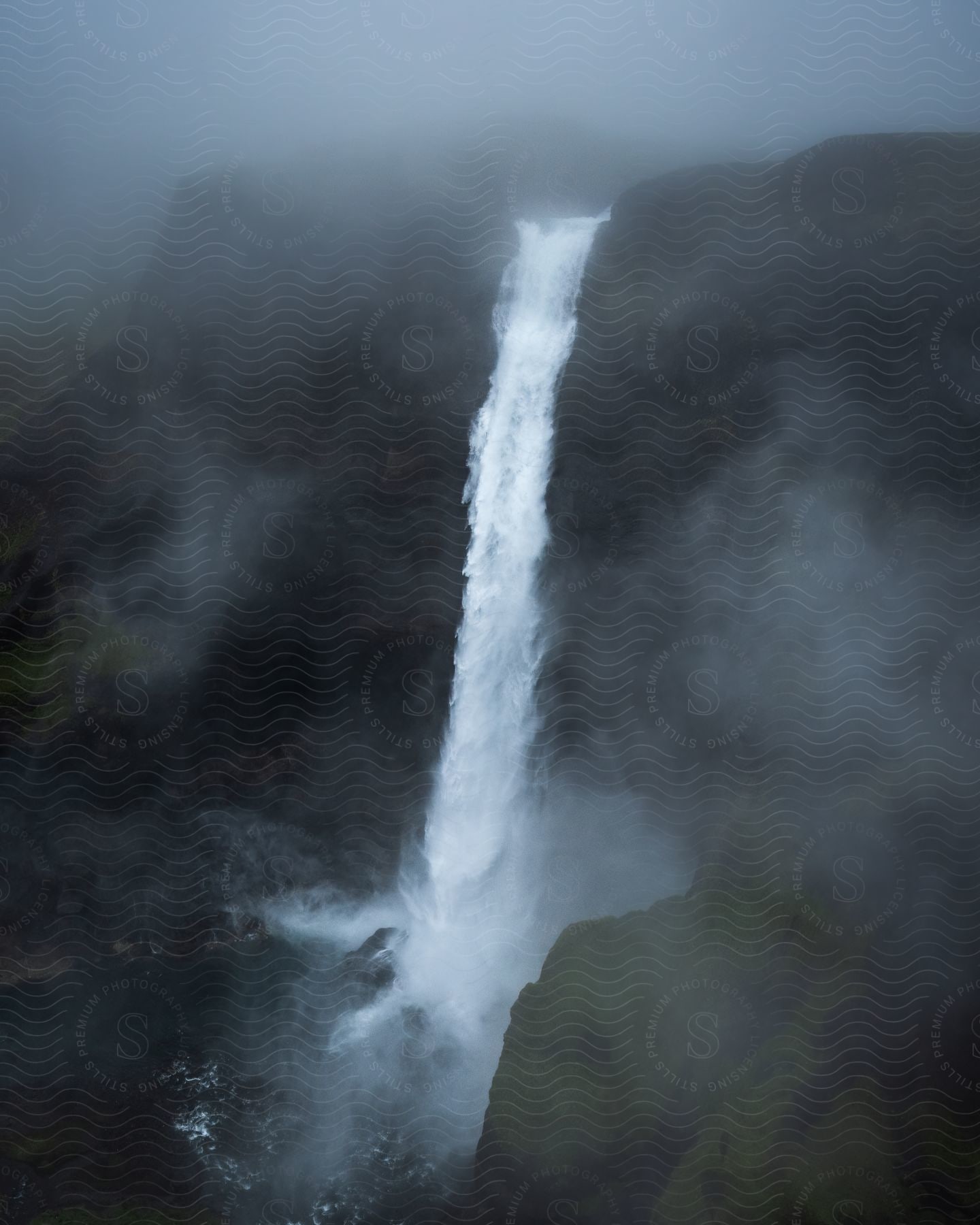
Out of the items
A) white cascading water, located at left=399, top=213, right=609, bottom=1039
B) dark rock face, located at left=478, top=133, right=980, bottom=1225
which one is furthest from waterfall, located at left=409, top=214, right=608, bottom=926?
dark rock face, located at left=478, top=133, right=980, bottom=1225

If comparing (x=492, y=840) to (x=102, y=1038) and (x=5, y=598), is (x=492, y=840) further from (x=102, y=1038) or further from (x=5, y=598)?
(x=5, y=598)

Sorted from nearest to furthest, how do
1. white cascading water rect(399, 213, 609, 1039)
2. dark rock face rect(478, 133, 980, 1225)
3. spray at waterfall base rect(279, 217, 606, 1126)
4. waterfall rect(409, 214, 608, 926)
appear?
dark rock face rect(478, 133, 980, 1225)
spray at waterfall base rect(279, 217, 606, 1126)
white cascading water rect(399, 213, 609, 1039)
waterfall rect(409, 214, 608, 926)

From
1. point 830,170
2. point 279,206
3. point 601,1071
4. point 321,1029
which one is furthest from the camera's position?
point 279,206

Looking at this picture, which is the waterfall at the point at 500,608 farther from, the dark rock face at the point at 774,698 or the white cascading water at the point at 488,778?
the dark rock face at the point at 774,698

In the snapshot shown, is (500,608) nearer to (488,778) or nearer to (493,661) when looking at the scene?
(493,661)

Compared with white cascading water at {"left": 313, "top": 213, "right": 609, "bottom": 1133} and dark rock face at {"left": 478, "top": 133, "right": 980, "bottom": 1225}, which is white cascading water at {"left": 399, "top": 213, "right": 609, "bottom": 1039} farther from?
dark rock face at {"left": 478, "top": 133, "right": 980, "bottom": 1225}

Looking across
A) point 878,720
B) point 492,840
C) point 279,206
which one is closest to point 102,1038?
point 492,840

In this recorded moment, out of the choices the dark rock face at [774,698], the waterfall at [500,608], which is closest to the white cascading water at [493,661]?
the waterfall at [500,608]

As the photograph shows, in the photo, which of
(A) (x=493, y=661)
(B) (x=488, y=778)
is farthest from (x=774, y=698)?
(B) (x=488, y=778)
